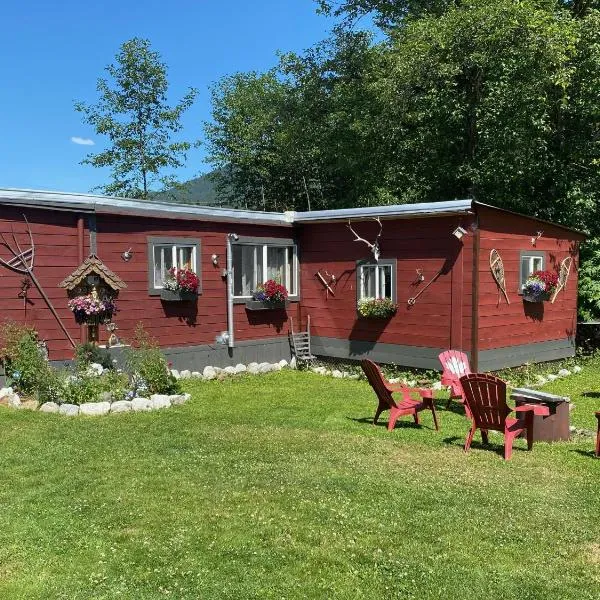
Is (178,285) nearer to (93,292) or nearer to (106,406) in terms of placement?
(93,292)

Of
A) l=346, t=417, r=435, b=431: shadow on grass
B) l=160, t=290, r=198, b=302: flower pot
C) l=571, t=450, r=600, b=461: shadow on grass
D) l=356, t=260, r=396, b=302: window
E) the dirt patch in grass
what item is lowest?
l=571, t=450, r=600, b=461: shadow on grass

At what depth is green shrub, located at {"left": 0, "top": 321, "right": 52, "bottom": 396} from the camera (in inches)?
318

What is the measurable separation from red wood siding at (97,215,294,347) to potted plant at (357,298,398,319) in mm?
1878

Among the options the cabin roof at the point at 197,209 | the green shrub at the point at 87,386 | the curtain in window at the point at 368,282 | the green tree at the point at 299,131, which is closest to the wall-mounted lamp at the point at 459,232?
the cabin roof at the point at 197,209

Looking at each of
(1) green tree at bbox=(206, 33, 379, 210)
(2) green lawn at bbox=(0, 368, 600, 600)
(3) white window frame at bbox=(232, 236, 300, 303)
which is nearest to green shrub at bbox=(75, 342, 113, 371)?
(2) green lawn at bbox=(0, 368, 600, 600)

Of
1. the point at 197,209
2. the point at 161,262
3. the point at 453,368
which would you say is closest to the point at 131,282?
the point at 161,262

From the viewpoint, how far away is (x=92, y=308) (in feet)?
30.3

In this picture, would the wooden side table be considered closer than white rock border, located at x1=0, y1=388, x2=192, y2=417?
Yes

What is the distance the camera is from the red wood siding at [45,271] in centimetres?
883

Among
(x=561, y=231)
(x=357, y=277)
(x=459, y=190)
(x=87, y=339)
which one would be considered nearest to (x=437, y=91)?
(x=459, y=190)

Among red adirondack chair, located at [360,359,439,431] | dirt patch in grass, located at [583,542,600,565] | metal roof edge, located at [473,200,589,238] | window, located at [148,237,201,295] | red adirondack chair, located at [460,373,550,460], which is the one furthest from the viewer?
window, located at [148,237,201,295]

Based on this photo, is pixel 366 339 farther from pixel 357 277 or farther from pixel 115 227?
pixel 115 227

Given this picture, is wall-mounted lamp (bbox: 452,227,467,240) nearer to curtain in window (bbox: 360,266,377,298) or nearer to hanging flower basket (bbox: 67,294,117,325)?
curtain in window (bbox: 360,266,377,298)

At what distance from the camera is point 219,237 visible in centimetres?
1105
